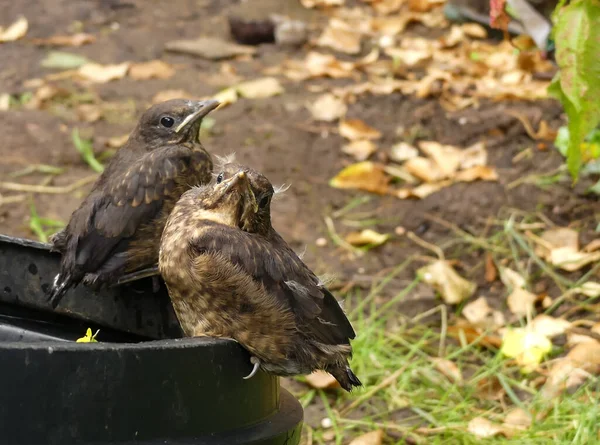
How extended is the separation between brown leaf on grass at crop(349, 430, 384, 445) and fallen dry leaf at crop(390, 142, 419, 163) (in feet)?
8.02

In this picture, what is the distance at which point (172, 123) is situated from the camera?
391cm

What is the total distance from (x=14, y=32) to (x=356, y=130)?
9.17 ft

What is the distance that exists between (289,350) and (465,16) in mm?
5444

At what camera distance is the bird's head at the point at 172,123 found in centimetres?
390

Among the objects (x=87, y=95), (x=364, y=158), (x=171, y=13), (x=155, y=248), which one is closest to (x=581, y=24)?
(x=155, y=248)

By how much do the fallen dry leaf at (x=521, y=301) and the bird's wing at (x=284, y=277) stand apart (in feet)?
5.41

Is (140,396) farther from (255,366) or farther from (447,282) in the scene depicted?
(447,282)

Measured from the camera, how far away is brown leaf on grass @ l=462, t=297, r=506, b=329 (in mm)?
4387

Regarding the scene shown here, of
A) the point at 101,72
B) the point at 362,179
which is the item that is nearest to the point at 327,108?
the point at 362,179

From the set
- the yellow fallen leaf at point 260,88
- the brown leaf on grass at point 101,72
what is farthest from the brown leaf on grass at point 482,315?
the brown leaf on grass at point 101,72

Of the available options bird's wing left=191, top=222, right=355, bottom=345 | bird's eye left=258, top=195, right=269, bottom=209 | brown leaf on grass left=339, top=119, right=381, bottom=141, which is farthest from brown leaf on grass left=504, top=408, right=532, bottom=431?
brown leaf on grass left=339, top=119, right=381, bottom=141

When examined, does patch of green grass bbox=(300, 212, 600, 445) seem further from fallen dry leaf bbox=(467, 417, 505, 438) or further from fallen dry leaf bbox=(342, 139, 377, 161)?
fallen dry leaf bbox=(342, 139, 377, 161)

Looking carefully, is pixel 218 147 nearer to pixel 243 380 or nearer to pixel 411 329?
pixel 411 329

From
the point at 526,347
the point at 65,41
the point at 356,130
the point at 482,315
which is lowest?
the point at 65,41
